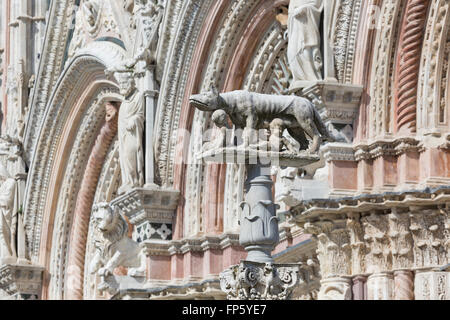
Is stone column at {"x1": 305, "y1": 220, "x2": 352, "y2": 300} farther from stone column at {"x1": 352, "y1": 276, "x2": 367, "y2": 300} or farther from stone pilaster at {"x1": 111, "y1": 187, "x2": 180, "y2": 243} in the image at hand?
stone pilaster at {"x1": 111, "y1": 187, "x2": 180, "y2": 243}

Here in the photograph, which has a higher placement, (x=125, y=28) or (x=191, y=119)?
(x=125, y=28)

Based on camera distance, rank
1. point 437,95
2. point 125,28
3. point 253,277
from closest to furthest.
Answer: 1. point 253,277
2. point 437,95
3. point 125,28

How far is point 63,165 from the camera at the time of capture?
25781 millimetres

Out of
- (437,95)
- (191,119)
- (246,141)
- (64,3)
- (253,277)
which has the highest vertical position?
(64,3)

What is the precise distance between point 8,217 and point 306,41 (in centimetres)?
1195

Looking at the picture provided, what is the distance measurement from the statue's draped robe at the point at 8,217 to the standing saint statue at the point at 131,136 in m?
6.03

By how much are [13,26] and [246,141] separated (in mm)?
17955

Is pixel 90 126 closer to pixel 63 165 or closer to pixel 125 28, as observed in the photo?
pixel 63 165

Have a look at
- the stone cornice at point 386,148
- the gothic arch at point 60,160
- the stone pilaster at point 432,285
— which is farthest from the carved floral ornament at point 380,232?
the gothic arch at point 60,160

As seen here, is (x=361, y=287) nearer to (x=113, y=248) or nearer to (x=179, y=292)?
(x=179, y=292)

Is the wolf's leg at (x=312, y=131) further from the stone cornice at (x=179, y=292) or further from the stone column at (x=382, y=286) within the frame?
the stone cornice at (x=179, y=292)

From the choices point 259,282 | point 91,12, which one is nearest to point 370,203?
point 259,282

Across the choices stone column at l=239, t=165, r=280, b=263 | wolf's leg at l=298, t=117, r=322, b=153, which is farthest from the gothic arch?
stone column at l=239, t=165, r=280, b=263

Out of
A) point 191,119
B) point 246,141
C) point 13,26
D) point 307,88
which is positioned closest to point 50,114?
point 13,26
